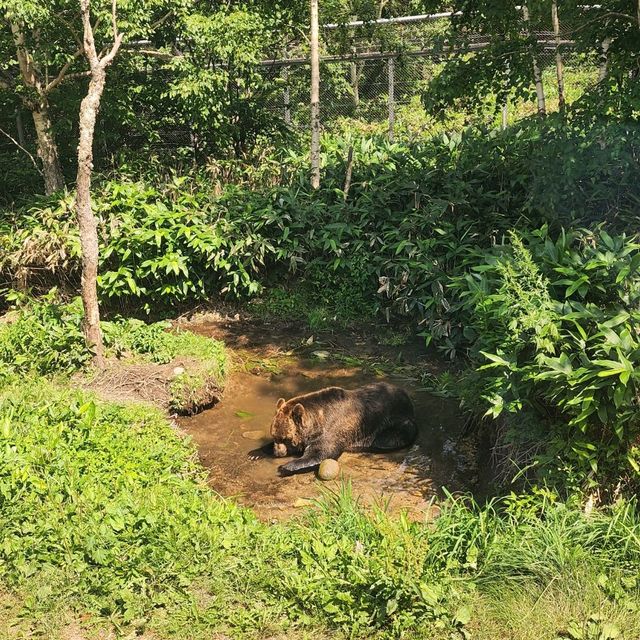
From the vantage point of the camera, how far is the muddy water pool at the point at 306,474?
21.0 feet

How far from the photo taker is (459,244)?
9273mm

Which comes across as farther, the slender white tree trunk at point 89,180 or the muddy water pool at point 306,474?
the slender white tree trunk at point 89,180

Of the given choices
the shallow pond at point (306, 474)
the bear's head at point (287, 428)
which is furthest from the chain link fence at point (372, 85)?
the bear's head at point (287, 428)

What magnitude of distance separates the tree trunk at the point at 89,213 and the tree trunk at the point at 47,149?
4.09 meters

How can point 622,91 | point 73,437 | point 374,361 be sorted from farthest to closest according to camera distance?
point 374,361, point 622,91, point 73,437

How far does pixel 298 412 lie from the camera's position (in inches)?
275

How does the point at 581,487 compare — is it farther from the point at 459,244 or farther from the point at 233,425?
the point at 459,244

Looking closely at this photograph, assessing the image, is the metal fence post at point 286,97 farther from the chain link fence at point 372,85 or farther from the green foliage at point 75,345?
the green foliage at point 75,345

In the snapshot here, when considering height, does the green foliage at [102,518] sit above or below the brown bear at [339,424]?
above

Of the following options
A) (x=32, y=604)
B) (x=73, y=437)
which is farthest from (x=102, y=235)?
(x=32, y=604)

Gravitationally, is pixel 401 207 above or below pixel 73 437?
above

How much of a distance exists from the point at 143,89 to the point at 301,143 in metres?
2.90

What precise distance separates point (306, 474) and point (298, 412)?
58 centimetres

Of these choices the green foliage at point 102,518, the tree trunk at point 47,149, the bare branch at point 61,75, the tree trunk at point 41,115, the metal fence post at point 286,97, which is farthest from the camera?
the metal fence post at point 286,97
